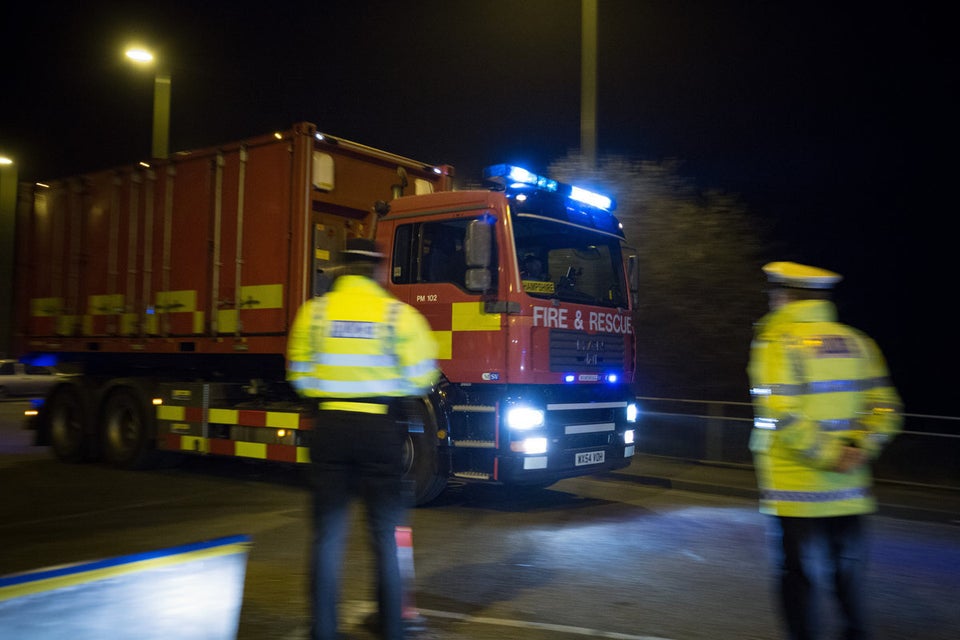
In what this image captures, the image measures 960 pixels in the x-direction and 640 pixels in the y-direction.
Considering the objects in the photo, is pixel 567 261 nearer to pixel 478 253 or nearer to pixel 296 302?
pixel 478 253

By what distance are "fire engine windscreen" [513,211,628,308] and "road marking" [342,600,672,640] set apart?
3272 millimetres

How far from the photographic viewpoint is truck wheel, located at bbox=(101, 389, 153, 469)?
33.2ft

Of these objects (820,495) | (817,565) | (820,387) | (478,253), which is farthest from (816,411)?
(478,253)

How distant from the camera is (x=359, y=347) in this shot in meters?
3.88

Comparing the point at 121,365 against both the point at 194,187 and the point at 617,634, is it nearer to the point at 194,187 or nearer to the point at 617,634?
the point at 194,187

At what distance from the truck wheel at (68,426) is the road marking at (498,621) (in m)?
7.21

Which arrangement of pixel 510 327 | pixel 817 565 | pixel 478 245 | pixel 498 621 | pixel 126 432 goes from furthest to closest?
pixel 126 432 < pixel 510 327 < pixel 478 245 < pixel 498 621 < pixel 817 565

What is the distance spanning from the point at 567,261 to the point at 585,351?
901 millimetres

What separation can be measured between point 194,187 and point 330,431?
641 cm

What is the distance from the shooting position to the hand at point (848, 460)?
3.29m

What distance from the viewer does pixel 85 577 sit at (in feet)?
9.11

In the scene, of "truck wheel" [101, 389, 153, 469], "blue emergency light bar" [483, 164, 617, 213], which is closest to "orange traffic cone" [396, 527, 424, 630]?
"blue emergency light bar" [483, 164, 617, 213]

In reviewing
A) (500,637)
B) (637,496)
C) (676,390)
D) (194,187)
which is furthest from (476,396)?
(676,390)

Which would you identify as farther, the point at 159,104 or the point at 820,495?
the point at 159,104
